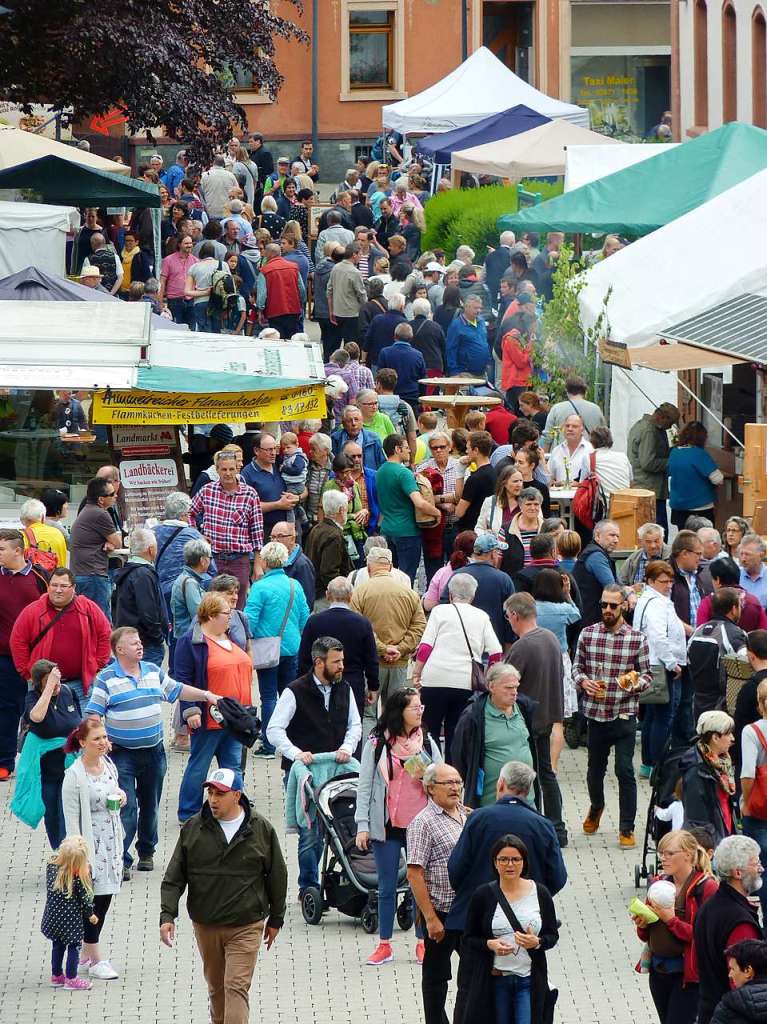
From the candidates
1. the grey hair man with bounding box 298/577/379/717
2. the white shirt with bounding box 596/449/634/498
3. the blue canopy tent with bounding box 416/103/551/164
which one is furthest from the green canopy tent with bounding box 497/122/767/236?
the grey hair man with bounding box 298/577/379/717

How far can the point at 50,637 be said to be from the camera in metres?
12.0

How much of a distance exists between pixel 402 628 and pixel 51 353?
5.38m

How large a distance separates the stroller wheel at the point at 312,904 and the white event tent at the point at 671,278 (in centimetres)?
812

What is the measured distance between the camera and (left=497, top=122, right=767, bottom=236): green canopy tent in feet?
71.9

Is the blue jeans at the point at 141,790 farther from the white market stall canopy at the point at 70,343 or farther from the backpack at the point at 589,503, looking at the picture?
the white market stall canopy at the point at 70,343

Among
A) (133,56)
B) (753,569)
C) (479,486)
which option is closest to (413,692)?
(753,569)

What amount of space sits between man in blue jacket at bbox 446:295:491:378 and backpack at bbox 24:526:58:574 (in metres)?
9.56

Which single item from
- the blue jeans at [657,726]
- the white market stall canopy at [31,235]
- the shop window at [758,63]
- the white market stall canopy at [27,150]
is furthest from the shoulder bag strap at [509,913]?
the shop window at [758,63]

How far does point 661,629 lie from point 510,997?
4.49m

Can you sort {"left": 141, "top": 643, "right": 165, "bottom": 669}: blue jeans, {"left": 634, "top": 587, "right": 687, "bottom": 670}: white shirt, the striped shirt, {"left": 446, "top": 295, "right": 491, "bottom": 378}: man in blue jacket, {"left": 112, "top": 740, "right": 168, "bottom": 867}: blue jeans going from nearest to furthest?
1. the striped shirt
2. {"left": 112, "top": 740, "right": 168, "bottom": 867}: blue jeans
3. {"left": 634, "top": 587, "right": 687, "bottom": 670}: white shirt
4. {"left": 141, "top": 643, "right": 165, "bottom": 669}: blue jeans
5. {"left": 446, "top": 295, "right": 491, "bottom": 378}: man in blue jacket

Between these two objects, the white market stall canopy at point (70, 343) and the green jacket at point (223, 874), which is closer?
the green jacket at point (223, 874)

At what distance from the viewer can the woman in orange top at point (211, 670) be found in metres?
11.6

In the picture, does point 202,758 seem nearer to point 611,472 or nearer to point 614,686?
point 614,686

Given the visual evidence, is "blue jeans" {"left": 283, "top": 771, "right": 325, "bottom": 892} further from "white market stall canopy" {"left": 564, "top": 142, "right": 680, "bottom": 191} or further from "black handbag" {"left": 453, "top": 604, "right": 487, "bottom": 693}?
"white market stall canopy" {"left": 564, "top": 142, "right": 680, "bottom": 191}
